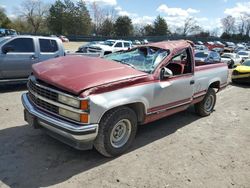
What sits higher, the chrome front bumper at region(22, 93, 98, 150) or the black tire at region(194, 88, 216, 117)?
the chrome front bumper at region(22, 93, 98, 150)

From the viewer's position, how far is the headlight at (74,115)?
12.2ft

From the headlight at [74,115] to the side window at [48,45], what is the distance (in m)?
6.13

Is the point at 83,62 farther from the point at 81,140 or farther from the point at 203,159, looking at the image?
the point at 203,159

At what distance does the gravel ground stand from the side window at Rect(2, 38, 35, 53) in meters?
3.22

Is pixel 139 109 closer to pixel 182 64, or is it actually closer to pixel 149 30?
pixel 182 64

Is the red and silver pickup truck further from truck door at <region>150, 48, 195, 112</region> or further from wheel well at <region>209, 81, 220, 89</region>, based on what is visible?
wheel well at <region>209, 81, 220, 89</region>

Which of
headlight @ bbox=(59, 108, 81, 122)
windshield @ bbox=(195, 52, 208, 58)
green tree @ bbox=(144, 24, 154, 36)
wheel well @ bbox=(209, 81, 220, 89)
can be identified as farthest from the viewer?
green tree @ bbox=(144, 24, 154, 36)

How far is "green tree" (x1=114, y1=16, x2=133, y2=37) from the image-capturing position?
83.1 meters

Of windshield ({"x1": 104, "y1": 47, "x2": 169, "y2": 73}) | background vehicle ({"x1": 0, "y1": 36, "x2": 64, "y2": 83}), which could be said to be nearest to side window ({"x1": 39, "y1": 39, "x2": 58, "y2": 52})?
background vehicle ({"x1": 0, "y1": 36, "x2": 64, "y2": 83})

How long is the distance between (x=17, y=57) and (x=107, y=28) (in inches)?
3198

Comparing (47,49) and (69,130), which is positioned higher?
(47,49)

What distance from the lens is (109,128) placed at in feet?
13.4

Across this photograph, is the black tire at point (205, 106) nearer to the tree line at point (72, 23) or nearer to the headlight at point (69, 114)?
the headlight at point (69, 114)

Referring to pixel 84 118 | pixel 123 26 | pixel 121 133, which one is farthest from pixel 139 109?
pixel 123 26
